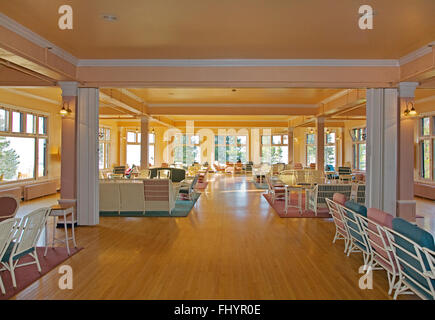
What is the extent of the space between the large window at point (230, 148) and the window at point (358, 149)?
7.21 meters

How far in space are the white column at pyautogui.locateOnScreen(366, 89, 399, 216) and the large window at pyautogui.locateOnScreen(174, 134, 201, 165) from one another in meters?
14.9

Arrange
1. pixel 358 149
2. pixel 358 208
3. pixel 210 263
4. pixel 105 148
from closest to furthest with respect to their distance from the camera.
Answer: pixel 358 208
pixel 210 263
pixel 358 149
pixel 105 148

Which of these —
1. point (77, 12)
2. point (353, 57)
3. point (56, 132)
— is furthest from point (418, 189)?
point (56, 132)

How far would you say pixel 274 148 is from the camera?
67.6ft

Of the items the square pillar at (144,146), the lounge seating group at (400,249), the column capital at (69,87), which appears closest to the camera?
the lounge seating group at (400,249)

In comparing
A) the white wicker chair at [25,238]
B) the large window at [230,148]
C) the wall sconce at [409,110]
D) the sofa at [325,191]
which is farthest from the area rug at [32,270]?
the large window at [230,148]

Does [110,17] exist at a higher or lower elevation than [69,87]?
higher

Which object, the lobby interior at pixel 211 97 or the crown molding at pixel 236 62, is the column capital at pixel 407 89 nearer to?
the lobby interior at pixel 211 97

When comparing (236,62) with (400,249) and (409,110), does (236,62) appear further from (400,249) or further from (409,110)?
(400,249)

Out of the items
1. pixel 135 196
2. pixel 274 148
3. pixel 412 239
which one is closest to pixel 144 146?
pixel 135 196

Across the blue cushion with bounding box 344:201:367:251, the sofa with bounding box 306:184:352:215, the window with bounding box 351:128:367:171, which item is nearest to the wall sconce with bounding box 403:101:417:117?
the sofa with bounding box 306:184:352:215

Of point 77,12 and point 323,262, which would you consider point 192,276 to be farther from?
point 77,12

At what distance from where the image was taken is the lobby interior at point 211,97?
3564 millimetres

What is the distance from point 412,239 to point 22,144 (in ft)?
35.3
